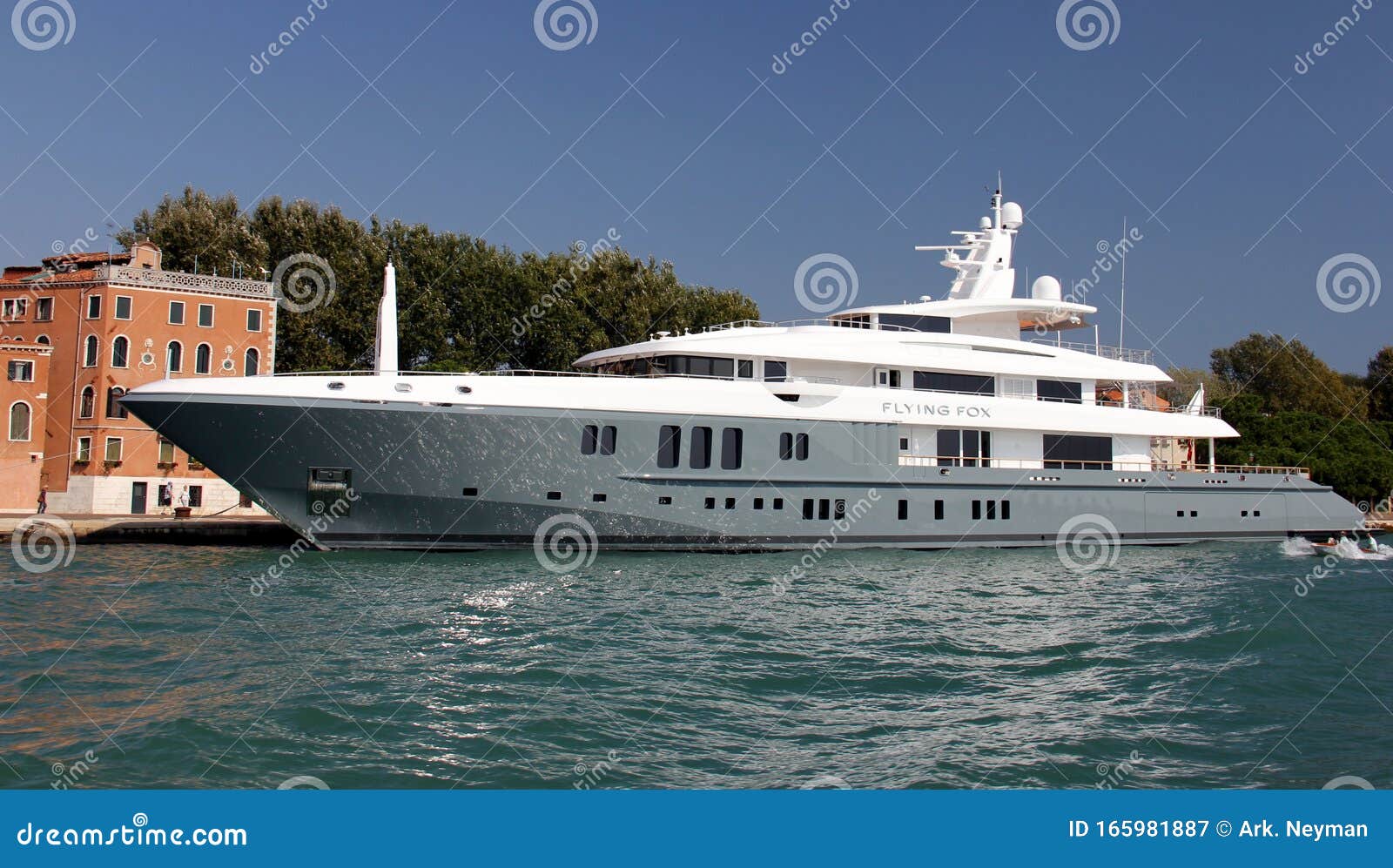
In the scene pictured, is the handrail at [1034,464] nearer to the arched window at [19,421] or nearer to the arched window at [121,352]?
the arched window at [121,352]

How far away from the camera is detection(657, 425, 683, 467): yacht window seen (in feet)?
69.4

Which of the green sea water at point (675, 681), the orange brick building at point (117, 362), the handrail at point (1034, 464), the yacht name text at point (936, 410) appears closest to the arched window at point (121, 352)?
the orange brick building at point (117, 362)

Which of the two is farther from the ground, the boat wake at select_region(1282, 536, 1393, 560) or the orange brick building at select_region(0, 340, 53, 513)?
the orange brick building at select_region(0, 340, 53, 513)

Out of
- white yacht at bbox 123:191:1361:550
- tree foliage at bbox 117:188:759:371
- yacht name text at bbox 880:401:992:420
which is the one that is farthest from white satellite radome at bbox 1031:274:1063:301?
tree foliage at bbox 117:188:759:371

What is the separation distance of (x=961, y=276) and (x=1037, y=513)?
7.71m

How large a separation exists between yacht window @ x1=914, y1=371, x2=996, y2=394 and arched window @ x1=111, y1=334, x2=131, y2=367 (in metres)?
25.1

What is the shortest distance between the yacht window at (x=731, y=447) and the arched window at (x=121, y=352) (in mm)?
22222

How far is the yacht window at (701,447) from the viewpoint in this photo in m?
21.4

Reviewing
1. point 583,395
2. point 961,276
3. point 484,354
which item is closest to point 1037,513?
point 961,276

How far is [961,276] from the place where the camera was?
2894 centimetres

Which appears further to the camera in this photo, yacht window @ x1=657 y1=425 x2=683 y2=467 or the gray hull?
yacht window @ x1=657 y1=425 x2=683 y2=467

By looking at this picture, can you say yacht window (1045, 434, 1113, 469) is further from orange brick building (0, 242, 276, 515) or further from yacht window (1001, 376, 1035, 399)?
orange brick building (0, 242, 276, 515)

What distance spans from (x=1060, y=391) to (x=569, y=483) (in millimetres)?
12904

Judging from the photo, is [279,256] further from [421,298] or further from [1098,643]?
[1098,643]
